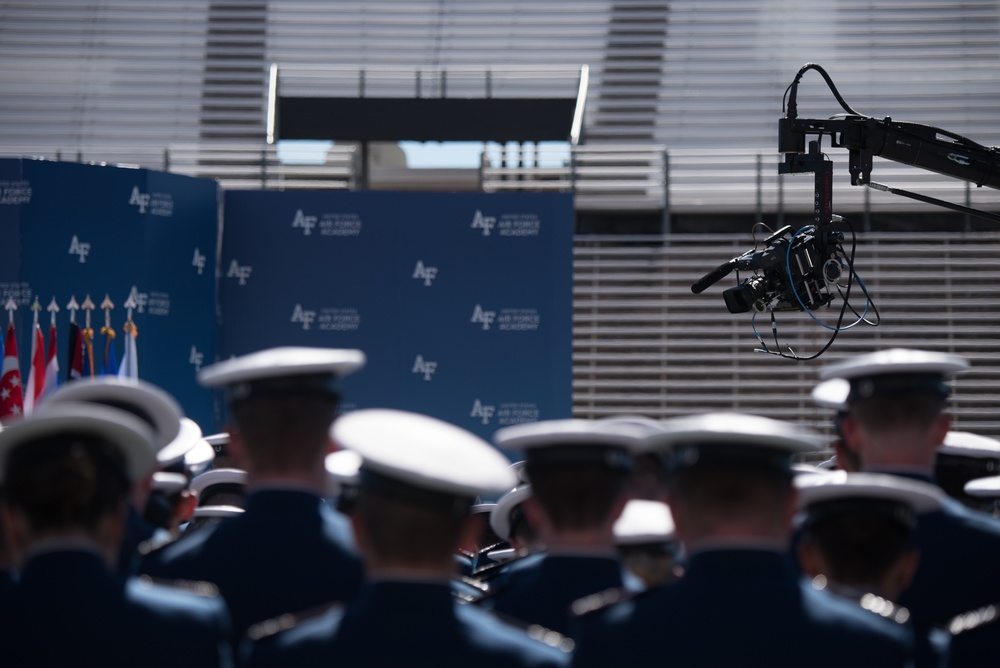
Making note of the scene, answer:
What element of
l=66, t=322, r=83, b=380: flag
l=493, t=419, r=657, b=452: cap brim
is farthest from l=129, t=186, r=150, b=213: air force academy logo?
l=493, t=419, r=657, b=452: cap brim

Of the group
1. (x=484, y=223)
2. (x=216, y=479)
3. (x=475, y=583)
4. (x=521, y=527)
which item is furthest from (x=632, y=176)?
(x=475, y=583)

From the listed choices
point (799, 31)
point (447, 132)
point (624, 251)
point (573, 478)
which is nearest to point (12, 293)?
point (447, 132)

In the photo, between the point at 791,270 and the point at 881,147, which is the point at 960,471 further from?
the point at 881,147

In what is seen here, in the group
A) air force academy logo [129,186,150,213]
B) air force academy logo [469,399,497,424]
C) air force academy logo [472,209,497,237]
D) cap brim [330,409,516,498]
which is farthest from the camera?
air force academy logo [472,209,497,237]

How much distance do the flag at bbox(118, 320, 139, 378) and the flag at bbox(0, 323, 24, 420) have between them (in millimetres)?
1012

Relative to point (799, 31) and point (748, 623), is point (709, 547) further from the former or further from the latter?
point (799, 31)

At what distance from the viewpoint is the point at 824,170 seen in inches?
322

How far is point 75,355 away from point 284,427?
6491 millimetres

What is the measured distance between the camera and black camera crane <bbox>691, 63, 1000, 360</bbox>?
828cm

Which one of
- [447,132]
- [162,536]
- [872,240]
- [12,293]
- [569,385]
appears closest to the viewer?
[162,536]

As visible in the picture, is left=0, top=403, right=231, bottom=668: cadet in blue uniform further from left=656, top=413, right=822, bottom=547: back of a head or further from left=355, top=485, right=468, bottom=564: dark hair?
left=656, top=413, right=822, bottom=547: back of a head

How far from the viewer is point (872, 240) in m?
13.7

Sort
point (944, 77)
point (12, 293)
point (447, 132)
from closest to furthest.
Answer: point (12, 293) → point (447, 132) → point (944, 77)

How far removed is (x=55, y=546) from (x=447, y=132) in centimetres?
945
